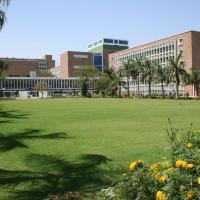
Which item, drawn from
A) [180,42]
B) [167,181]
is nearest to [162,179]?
[167,181]

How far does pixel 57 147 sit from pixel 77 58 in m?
169

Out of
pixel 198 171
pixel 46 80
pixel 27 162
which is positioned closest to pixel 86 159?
pixel 27 162

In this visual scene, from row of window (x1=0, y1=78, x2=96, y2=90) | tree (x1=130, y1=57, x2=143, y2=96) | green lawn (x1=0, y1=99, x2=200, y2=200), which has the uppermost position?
tree (x1=130, y1=57, x2=143, y2=96)

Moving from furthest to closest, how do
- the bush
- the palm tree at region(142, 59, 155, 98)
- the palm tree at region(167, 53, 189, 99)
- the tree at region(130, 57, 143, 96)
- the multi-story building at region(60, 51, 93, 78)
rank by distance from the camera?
1. the multi-story building at region(60, 51, 93, 78)
2. the tree at region(130, 57, 143, 96)
3. the palm tree at region(142, 59, 155, 98)
4. the palm tree at region(167, 53, 189, 99)
5. the bush

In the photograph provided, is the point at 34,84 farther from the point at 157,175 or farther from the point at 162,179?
the point at 162,179

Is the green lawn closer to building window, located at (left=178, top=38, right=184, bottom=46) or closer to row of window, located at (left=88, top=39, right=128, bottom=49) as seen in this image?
building window, located at (left=178, top=38, right=184, bottom=46)

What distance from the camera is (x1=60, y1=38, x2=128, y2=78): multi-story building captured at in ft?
591

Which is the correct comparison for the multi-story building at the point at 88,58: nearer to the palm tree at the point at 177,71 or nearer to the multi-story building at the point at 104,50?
the multi-story building at the point at 104,50

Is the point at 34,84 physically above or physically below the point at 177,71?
below

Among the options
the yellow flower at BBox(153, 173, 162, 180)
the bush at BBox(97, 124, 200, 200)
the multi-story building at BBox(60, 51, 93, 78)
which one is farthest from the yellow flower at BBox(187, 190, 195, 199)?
the multi-story building at BBox(60, 51, 93, 78)

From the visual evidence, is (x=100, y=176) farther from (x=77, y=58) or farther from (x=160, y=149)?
(x=77, y=58)

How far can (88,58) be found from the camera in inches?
7210

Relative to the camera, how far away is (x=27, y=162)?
11.2 metres

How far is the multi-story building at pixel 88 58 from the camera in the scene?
180m
